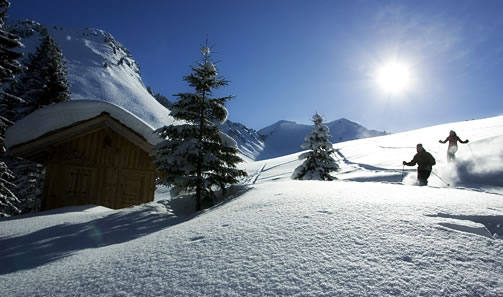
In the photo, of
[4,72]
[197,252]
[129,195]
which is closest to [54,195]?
[129,195]

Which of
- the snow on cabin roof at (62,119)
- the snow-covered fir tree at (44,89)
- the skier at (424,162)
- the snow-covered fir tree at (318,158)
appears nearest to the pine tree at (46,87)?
the snow-covered fir tree at (44,89)

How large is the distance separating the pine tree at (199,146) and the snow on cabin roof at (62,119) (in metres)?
3.30

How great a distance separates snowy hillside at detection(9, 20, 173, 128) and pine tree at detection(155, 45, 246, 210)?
65.2 meters

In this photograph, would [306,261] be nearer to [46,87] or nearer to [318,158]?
[318,158]

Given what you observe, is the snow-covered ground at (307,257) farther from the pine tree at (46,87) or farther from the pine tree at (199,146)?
the pine tree at (46,87)

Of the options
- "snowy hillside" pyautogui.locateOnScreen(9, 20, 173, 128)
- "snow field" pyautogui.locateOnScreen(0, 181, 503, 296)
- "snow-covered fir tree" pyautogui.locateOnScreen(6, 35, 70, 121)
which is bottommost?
"snow field" pyautogui.locateOnScreen(0, 181, 503, 296)

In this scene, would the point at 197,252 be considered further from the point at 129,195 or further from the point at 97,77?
the point at 97,77

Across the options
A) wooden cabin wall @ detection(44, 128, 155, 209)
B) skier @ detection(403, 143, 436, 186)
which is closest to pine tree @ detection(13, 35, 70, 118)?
wooden cabin wall @ detection(44, 128, 155, 209)

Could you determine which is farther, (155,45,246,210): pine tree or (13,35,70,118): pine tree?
(13,35,70,118): pine tree

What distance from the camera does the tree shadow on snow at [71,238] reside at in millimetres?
3129

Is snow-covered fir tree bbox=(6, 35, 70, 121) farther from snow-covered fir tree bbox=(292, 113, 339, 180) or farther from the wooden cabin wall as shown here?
snow-covered fir tree bbox=(292, 113, 339, 180)

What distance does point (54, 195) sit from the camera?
10508 mm

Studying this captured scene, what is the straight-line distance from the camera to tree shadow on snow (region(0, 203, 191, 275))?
3.13 m

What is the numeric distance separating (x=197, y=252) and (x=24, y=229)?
4962mm
